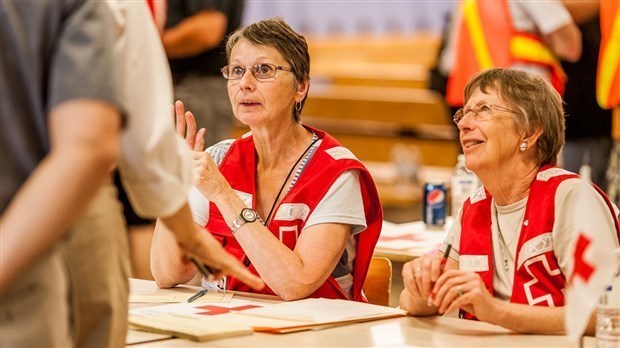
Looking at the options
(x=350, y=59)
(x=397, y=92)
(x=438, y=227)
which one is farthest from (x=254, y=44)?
(x=350, y=59)

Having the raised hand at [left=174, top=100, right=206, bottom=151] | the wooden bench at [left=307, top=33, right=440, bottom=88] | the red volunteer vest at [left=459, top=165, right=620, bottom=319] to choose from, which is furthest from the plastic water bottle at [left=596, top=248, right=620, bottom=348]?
the wooden bench at [left=307, top=33, right=440, bottom=88]

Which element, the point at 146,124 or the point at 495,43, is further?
the point at 495,43

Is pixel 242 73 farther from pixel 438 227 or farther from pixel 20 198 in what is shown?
pixel 20 198

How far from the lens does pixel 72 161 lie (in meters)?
1.24

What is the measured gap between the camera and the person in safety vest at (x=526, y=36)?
4312 millimetres

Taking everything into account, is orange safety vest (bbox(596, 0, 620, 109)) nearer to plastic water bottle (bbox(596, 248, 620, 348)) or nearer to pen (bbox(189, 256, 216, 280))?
plastic water bottle (bbox(596, 248, 620, 348))

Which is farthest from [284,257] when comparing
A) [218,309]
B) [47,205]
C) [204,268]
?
[47,205]

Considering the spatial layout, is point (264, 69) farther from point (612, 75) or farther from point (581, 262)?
point (612, 75)

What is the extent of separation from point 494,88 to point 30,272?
1.67 metres

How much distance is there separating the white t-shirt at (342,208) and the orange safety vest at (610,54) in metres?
1.67

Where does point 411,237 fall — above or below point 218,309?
below

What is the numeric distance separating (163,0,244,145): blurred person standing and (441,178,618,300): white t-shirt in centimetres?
209

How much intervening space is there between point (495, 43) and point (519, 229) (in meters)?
2.04

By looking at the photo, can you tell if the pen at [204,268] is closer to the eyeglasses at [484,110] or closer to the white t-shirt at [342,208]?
the white t-shirt at [342,208]
